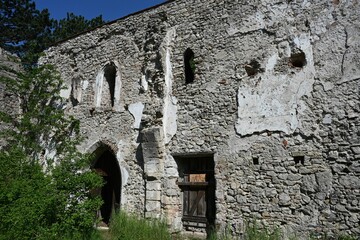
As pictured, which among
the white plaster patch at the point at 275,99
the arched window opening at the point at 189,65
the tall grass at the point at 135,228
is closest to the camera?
the white plaster patch at the point at 275,99

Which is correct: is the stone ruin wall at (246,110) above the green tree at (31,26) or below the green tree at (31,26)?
below

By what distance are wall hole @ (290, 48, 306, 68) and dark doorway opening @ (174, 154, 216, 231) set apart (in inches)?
100

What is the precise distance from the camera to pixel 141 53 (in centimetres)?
912

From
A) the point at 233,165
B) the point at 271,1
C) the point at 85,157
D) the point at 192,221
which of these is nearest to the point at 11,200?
the point at 85,157

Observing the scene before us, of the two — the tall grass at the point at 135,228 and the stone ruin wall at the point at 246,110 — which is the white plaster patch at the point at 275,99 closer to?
the stone ruin wall at the point at 246,110

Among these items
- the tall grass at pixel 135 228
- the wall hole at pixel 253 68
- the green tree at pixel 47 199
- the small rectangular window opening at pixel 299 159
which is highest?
the wall hole at pixel 253 68

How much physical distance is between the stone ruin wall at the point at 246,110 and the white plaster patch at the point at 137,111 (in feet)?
0.09

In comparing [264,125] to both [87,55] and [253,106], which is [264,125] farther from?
[87,55]

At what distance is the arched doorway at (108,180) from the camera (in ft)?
30.6

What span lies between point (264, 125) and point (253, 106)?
464mm

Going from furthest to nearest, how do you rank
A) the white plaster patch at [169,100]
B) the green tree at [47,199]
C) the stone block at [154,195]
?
the white plaster patch at [169,100] → the stone block at [154,195] → the green tree at [47,199]

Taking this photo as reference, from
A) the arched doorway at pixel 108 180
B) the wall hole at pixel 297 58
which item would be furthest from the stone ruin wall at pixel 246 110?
the arched doorway at pixel 108 180

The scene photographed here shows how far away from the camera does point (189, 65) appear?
8445 mm

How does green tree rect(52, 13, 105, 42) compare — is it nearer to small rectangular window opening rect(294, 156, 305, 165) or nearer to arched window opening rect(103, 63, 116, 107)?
arched window opening rect(103, 63, 116, 107)
